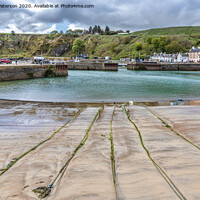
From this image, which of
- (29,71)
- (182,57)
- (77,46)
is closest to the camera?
(29,71)

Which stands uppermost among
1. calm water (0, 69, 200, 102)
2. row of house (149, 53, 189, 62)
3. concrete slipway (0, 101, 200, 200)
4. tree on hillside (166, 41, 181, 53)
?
tree on hillside (166, 41, 181, 53)

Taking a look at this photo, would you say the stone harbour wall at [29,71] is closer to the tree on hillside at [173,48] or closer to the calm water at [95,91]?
the calm water at [95,91]

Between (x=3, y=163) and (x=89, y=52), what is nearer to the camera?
(x=3, y=163)

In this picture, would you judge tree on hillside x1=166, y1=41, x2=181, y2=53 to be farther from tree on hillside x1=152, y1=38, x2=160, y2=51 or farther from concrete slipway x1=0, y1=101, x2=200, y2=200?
concrete slipway x1=0, y1=101, x2=200, y2=200

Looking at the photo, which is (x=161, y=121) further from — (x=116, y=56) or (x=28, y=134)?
(x=116, y=56)

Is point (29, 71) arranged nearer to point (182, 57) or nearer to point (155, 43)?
point (182, 57)

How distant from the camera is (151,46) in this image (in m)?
165

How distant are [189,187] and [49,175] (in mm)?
4273

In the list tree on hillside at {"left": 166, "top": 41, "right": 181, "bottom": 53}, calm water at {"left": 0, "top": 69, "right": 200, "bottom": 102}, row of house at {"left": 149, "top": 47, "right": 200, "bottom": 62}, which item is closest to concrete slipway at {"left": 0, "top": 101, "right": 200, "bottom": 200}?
calm water at {"left": 0, "top": 69, "right": 200, "bottom": 102}

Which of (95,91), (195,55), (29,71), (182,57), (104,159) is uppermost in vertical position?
(195,55)

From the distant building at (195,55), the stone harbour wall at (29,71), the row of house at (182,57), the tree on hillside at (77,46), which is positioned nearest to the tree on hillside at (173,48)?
the row of house at (182,57)

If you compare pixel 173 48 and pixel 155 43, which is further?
pixel 155 43

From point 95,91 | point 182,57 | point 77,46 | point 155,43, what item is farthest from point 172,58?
point 95,91

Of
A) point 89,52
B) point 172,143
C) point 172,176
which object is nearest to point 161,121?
point 172,143
